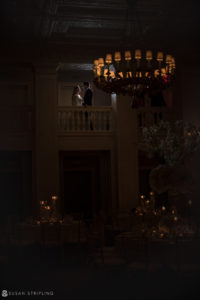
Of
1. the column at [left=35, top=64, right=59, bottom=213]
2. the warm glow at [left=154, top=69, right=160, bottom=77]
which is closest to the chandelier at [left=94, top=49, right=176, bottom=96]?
the warm glow at [left=154, top=69, right=160, bottom=77]

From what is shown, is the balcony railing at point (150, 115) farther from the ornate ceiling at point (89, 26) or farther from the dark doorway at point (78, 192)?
the dark doorway at point (78, 192)

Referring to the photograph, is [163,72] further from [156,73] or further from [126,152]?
[126,152]

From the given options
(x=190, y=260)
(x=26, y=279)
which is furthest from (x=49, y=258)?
(x=190, y=260)

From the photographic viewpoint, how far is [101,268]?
26.0 ft

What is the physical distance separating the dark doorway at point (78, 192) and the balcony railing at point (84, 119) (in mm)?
2554

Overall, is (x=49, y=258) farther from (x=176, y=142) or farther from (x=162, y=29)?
(x=162, y=29)

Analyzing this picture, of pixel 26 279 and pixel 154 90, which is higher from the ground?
pixel 154 90

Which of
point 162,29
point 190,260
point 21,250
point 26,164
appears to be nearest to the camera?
point 190,260

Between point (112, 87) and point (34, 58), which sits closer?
point (112, 87)

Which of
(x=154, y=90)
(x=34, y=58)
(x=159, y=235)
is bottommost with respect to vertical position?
(x=159, y=235)

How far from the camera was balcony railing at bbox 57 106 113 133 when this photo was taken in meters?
13.2

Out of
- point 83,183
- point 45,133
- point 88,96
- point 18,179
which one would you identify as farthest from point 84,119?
point 83,183

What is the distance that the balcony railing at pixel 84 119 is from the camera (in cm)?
1322

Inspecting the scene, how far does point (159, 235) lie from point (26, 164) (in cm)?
754
